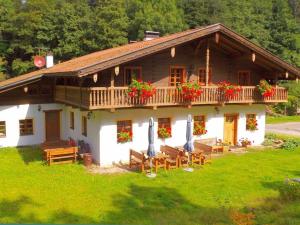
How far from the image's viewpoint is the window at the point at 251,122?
898 inches

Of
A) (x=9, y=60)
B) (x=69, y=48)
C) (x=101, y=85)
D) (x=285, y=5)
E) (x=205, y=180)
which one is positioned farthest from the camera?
(x=285, y=5)

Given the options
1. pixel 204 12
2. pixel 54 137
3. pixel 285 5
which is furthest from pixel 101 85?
pixel 285 5

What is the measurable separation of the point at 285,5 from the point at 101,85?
69.1 meters

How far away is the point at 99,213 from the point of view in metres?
11.8

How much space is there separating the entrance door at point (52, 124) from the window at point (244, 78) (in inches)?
474

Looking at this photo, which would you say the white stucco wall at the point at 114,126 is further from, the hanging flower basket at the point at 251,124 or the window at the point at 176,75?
the window at the point at 176,75

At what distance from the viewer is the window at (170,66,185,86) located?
20672 mm

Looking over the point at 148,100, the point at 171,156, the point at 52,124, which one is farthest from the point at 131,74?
the point at 52,124

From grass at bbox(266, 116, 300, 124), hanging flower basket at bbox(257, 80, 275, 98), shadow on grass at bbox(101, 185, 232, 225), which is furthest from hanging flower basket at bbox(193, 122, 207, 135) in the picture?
grass at bbox(266, 116, 300, 124)

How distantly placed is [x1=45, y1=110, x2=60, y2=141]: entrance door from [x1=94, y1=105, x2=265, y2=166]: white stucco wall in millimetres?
6665

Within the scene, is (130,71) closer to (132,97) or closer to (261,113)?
(132,97)

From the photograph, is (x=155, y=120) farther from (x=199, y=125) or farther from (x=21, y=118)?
(x=21, y=118)

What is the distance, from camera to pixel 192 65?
2100 centimetres

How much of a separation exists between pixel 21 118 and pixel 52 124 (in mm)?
2005
